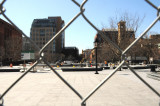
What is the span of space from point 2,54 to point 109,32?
45452mm

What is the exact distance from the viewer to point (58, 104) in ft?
14.6

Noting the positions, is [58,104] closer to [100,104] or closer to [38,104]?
[38,104]

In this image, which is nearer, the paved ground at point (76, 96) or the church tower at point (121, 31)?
the paved ground at point (76, 96)

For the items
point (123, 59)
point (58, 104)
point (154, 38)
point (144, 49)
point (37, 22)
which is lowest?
point (58, 104)

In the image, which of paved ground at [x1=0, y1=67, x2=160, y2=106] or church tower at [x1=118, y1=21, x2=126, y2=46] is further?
church tower at [x1=118, y1=21, x2=126, y2=46]

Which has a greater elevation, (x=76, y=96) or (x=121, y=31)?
(x=121, y=31)

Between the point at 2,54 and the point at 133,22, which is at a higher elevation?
the point at 133,22

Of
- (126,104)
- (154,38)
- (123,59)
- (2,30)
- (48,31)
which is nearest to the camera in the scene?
(123,59)

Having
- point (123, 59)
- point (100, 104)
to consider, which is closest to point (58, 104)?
point (100, 104)

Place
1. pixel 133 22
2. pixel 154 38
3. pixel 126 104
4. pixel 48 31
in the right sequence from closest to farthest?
pixel 126 104
pixel 133 22
pixel 154 38
pixel 48 31

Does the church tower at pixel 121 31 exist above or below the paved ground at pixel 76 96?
above

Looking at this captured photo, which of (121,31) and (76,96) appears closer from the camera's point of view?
(76,96)

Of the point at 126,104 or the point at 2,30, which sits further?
the point at 2,30

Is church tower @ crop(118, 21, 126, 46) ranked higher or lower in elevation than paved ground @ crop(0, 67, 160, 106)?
higher
